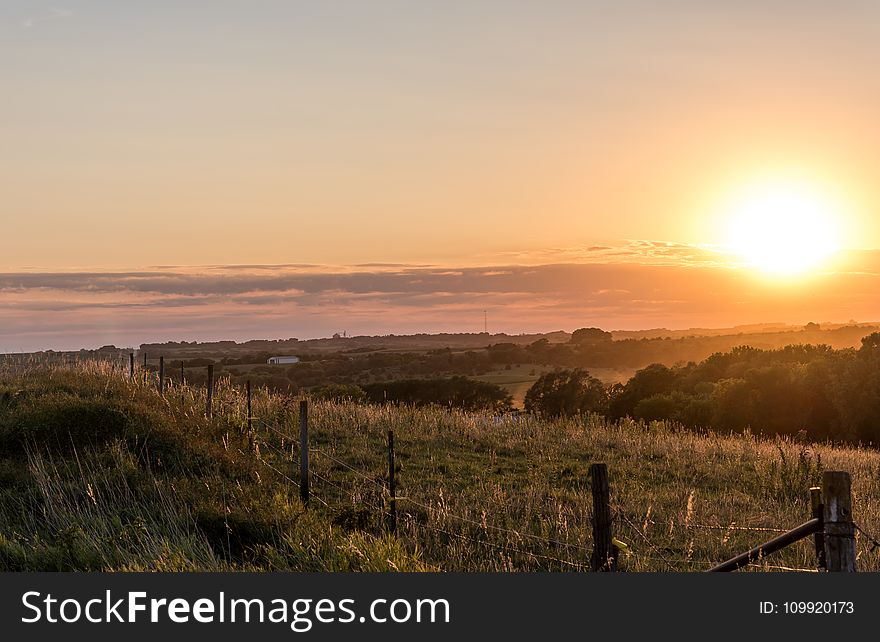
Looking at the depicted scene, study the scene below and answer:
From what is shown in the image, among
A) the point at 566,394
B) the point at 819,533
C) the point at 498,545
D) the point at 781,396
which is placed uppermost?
the point at 819,533

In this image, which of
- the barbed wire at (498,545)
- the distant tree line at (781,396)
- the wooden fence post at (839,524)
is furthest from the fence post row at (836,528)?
the distant tree line at (781,396)

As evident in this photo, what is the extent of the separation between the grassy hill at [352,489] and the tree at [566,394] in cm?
3415

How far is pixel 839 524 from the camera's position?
297 inches

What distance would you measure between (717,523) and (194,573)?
10304 mm

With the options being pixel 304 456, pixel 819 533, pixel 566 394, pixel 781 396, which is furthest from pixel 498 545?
pixel 566 394

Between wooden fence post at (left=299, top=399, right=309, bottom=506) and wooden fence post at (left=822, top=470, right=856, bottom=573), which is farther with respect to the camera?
wooden fence post at (left=299, top=399, right=309, bottom=506)

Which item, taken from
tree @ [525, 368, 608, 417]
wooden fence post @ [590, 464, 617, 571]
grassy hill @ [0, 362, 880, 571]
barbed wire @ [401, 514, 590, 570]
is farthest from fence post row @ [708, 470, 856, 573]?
tree @ [525, 368, 608, 417]

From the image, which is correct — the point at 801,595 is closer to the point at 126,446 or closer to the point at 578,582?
Result: the point at 578,582

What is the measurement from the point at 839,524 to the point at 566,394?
197 ft

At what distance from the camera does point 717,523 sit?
54.9 ft

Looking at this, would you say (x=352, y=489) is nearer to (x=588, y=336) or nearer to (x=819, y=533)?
(x=819, y=533)

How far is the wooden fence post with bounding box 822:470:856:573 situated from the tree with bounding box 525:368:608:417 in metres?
55.0

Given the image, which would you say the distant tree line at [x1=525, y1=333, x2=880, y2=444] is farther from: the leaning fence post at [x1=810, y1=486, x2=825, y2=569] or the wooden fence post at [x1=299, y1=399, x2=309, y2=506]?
the leaning fence post at [x1=810, y1=486, x2=825, y2=569]

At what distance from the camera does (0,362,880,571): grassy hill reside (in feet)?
40.9
